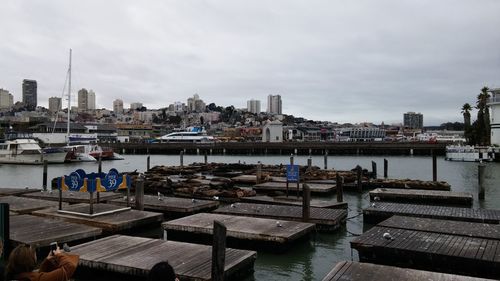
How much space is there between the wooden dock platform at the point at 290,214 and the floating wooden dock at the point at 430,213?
1009mm

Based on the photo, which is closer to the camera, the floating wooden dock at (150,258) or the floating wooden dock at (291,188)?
the floating wooden dock at (150,258)

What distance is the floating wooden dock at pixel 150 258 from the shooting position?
24.1 feet

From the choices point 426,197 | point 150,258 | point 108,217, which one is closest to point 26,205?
point 108,217

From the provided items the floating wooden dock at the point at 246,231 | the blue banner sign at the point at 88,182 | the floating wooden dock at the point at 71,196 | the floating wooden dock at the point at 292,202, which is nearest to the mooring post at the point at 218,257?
the floating wooden dock at the point at 246,231

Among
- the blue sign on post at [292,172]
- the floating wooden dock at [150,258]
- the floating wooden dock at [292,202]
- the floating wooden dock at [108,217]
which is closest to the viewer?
the floating wooden dock at [150,258]

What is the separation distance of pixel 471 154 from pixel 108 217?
47312 mm

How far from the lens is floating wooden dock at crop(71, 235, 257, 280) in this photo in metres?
7.33

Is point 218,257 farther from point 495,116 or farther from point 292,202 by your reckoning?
point 495,116

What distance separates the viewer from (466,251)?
820 cm

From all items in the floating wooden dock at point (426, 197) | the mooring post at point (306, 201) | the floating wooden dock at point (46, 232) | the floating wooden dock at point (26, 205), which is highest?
the mooring post at point (306, 201)

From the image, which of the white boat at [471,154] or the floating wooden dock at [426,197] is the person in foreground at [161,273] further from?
the white boat at [471,154]

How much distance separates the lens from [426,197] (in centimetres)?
1767

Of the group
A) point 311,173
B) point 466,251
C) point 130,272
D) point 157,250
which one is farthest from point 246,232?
point 311,173

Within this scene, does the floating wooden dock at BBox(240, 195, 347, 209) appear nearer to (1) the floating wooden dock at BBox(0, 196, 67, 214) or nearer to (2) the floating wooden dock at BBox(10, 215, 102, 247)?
(2) the floating wooden dock at BBox(10, 215, 102, 247)
